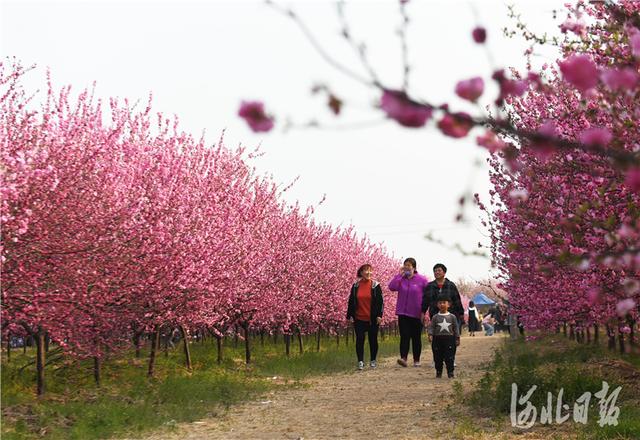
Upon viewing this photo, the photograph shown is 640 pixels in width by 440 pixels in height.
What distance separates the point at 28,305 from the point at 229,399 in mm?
3456

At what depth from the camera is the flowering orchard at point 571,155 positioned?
1951 mm

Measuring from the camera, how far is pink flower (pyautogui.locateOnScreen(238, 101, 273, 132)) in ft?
6.75

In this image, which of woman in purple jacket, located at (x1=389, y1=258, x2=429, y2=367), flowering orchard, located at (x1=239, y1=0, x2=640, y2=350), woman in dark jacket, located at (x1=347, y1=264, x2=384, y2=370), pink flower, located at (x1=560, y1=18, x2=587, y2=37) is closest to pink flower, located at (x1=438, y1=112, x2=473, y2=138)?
flowering orchard, located at (x1=239, y1=0, x2=640, y2=350)

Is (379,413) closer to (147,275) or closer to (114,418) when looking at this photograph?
(114,418)

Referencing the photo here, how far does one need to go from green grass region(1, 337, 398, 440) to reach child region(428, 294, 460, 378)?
8.85ft

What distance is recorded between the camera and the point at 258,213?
18.2 metres

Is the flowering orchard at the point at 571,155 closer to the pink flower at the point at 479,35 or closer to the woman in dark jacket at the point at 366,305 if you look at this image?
the pink flower at the point at 479,35

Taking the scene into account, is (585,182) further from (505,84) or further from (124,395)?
(124,395)

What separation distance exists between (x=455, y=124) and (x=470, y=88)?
6.6 inches

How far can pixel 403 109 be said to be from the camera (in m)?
1.91

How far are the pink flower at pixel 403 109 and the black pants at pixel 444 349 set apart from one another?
11.2 m

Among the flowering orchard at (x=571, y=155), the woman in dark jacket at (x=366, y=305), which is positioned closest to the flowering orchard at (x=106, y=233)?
the woman in dark jacket at (x=366, y=305)

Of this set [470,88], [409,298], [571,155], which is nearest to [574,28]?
[571,155]

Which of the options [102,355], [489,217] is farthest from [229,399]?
[489,217]
